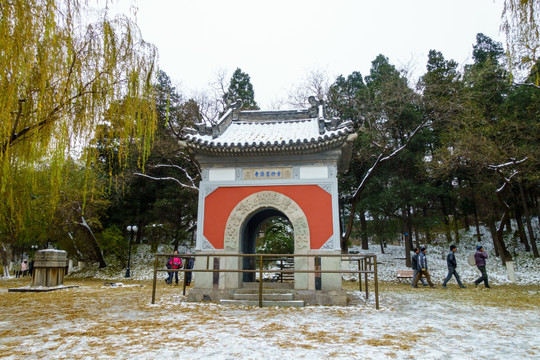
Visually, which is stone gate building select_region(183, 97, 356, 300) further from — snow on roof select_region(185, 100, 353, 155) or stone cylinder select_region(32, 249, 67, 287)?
stone cylinder select_region(32, 249, 67, 287)

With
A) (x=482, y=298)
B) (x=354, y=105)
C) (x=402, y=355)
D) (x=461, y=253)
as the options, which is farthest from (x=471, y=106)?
(x=402, y=355)

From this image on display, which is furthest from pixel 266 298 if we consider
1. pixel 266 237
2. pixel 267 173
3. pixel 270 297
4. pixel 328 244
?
pixel 266 237

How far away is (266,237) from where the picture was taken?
18.1 metres

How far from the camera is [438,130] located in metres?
20.3

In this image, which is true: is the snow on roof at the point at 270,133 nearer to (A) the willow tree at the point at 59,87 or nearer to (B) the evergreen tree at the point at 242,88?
(A) the willow tree at the point at 59,87

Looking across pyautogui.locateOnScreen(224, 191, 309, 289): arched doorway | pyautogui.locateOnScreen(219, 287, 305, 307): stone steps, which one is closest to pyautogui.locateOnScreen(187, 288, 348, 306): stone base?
pyautogui.locateOnScreen(219, 287, 305, 307): stone steps

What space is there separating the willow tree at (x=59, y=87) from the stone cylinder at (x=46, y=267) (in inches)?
253

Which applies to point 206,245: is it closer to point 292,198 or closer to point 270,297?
point 270,297

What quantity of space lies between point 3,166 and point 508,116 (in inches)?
798

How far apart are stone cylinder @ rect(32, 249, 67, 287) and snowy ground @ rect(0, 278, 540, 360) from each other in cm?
367

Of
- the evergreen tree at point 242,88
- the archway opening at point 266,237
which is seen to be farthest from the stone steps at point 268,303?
the evergreen tree at point 242,88

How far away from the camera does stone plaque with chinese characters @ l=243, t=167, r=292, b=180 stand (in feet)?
29.8

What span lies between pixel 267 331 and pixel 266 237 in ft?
42.6

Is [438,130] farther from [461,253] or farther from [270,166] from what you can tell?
[270,166]
